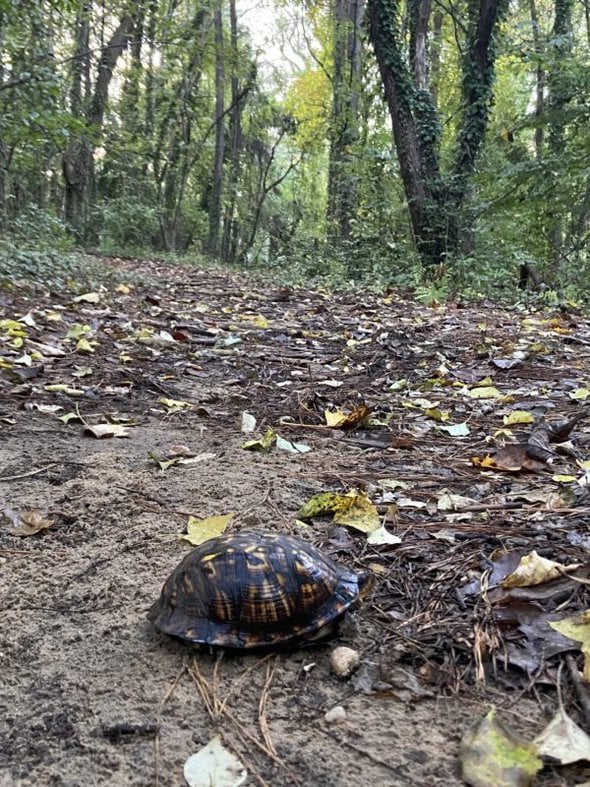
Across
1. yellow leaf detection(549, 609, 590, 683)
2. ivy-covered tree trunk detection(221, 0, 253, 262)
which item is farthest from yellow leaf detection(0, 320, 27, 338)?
ivy-covered tree trunk detection(221, 0, 253, 262)

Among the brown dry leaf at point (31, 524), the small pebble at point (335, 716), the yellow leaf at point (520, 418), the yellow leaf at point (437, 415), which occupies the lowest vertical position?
the small pebble at point (335, 716)

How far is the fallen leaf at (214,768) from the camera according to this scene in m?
1.22

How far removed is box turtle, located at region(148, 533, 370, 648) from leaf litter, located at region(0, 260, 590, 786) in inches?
2.6

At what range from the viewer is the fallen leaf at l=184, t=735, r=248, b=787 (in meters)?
1.22

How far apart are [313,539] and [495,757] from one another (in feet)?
3.21

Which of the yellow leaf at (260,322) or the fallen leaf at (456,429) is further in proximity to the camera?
the yellow leaf at (260,322)

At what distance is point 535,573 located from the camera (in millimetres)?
1669

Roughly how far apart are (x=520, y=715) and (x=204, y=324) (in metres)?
5.83

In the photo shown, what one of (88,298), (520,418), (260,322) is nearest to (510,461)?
(520,418)

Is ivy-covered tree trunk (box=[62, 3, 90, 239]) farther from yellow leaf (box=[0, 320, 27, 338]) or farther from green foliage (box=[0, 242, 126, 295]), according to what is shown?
yellow leaf (box=[0, 320, 27, 338])

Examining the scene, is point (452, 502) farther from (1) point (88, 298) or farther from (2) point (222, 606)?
(1) point (88, 298)

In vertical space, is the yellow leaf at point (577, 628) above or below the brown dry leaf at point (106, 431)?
below

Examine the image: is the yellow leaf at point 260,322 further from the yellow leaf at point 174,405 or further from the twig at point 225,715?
the twig at point 225,715

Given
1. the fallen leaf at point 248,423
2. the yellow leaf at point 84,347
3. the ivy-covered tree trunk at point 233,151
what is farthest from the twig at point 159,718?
the ivy-covered tree trunk at point 233,151
